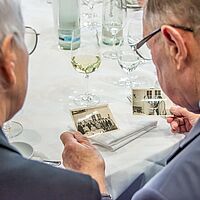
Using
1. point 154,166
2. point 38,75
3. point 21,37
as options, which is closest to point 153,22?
point 21,37

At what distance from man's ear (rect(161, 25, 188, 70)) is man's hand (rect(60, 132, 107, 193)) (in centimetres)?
35

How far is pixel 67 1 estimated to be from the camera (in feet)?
6.31

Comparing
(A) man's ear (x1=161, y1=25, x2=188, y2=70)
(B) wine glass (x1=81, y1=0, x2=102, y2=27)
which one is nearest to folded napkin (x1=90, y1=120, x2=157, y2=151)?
(A) man's ear (x1=161, y1=25, x2=188, y2=70)

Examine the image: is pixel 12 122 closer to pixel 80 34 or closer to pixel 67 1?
pixel 80 34

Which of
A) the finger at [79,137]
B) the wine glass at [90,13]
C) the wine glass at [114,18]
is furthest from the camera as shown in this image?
the wine glass at [90,13]

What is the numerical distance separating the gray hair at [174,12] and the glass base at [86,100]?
56 cm

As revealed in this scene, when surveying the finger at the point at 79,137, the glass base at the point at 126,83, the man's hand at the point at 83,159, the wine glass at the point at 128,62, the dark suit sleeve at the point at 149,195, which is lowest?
the man's hand at the point at 83,159

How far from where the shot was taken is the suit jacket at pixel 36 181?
0.91 metres

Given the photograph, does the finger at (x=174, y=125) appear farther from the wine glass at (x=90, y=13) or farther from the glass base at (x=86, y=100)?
the wine glass at (x=90, y=13)

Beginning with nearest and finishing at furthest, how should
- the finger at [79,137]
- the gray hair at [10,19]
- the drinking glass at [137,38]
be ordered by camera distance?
the gray hair at [10,19] → the finger at [79,137] → the drinking glass at [137,38]

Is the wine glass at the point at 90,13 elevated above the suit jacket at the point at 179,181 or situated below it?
above

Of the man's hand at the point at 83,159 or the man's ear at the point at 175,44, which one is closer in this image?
the man's ear at the point at 175,44

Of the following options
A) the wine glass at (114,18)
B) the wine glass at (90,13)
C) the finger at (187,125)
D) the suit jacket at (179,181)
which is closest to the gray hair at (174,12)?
the suit jacket at (179,181)

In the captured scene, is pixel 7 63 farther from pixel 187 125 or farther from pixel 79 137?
pixel 187 125
